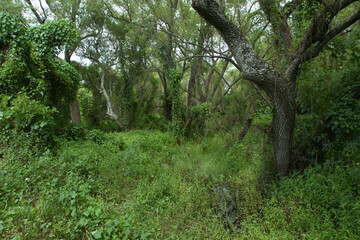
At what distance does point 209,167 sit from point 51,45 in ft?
23.0

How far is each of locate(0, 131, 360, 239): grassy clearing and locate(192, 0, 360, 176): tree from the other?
81 centimetres

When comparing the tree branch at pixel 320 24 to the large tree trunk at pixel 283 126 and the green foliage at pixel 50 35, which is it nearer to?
the large tree trunk at pixel 283 126

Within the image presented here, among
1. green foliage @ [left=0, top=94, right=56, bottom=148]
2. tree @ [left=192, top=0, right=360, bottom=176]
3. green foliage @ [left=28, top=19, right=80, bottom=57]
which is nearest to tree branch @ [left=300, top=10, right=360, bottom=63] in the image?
tree @ [left=192, top=0, right=360, bottom=176]

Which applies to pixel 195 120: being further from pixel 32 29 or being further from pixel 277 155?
pixel 32 29

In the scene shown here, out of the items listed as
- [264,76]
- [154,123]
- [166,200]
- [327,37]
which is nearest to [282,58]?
[327,37]

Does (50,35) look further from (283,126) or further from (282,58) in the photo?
(283,126)

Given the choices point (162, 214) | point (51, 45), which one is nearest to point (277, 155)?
point (162, 214)

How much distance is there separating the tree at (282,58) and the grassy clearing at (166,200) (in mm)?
809

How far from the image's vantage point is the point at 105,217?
8.64 feet

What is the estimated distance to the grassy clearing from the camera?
253 centimetres

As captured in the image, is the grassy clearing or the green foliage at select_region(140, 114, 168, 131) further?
the green foliage at select_region(140, 114, 168, 131)

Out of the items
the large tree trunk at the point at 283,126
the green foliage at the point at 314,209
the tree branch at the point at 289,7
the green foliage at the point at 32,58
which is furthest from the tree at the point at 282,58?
the green foliage at the point at 32,58

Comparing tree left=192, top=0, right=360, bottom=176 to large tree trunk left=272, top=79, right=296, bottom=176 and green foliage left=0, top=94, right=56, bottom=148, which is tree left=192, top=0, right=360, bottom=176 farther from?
green foliage left=0, top=94, right=56, bottom=148

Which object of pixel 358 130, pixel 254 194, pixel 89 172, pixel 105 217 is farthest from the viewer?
pixel 89 172
